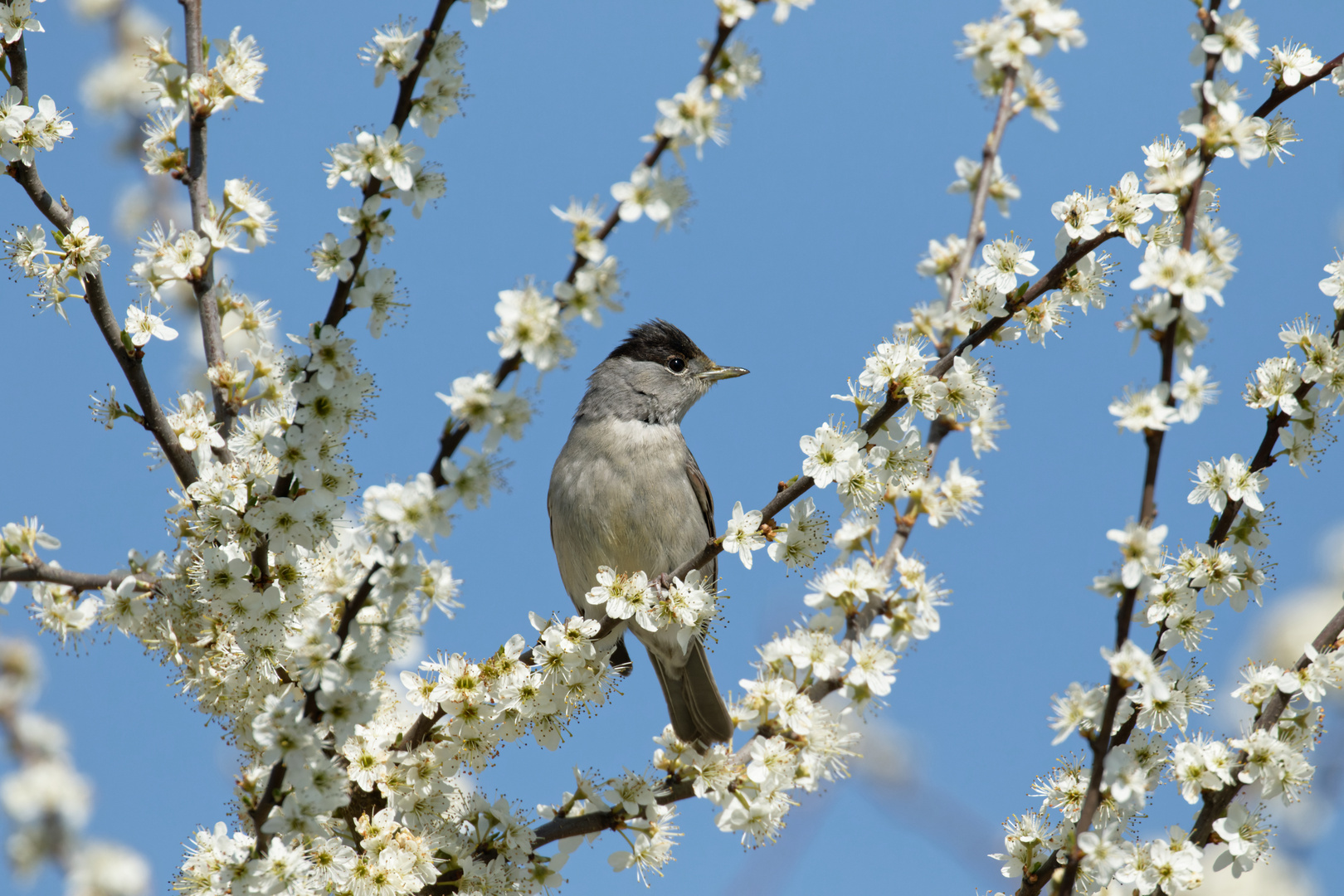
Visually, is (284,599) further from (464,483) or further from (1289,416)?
(1289,416)

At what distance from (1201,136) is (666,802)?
296cm

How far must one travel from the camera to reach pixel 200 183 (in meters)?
4.05

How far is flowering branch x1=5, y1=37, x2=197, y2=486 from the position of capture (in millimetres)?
4027

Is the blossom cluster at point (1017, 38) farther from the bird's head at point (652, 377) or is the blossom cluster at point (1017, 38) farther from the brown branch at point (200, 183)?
the bird's head at point (652, 377)

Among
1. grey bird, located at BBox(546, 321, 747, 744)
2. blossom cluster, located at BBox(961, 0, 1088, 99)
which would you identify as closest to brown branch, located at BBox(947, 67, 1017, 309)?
blossom cluster, located at BBox(961, 0, 1088, 99)

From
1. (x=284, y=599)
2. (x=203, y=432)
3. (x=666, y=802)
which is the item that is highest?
(x=203, y=432)

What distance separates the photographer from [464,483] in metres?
2.85

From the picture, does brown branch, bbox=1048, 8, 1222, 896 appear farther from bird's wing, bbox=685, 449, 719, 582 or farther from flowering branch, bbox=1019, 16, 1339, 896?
bird's wing, bbox=685, 449, 719, 582

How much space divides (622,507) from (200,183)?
3.17 metres

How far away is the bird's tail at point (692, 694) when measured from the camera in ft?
21.5

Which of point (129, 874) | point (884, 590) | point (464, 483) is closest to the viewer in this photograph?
point (464, 483)

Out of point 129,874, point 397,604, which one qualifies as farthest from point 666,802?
point 129,874

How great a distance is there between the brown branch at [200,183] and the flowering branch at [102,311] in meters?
0.20

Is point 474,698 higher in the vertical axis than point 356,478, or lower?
lower
